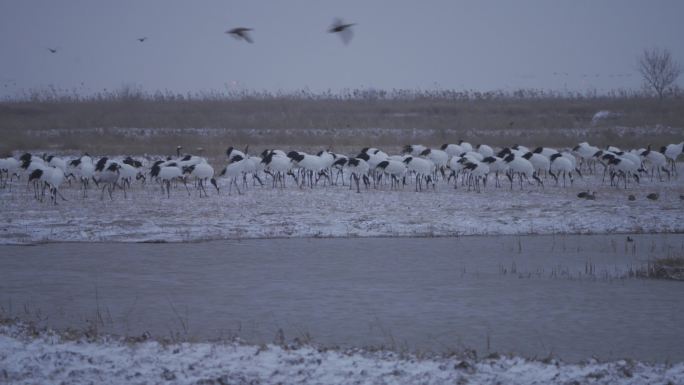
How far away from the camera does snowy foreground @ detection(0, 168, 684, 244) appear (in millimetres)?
15719

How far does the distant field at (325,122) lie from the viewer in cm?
3831

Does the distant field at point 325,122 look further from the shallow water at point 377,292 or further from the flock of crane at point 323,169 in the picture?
the shallow water at point 377,292

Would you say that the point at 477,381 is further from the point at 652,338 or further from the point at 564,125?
the point at 564,125

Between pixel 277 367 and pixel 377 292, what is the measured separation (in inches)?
151

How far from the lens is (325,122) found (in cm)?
4694

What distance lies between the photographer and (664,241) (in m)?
14.7

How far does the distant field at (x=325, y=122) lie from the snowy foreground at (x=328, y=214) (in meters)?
13.0

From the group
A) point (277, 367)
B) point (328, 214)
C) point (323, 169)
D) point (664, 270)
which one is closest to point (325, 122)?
point (323, 169)

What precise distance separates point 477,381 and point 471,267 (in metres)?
5.79

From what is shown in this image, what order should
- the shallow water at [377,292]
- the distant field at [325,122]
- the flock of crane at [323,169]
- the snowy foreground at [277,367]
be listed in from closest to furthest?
the snowy foreground at [277,367] < the shallow water at [377,292] < the flock of crane at [323,169] < the distant field at [325,122]

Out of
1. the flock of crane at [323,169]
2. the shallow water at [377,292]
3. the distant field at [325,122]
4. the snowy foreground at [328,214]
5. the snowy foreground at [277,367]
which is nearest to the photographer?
the snowy foreground at [277,367]

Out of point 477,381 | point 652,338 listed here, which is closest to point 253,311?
point 477,381

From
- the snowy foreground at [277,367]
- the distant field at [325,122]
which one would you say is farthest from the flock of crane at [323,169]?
the snowy foreground at [277,367]

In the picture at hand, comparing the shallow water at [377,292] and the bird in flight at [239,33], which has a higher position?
→ the bird in flight at [239,33]
